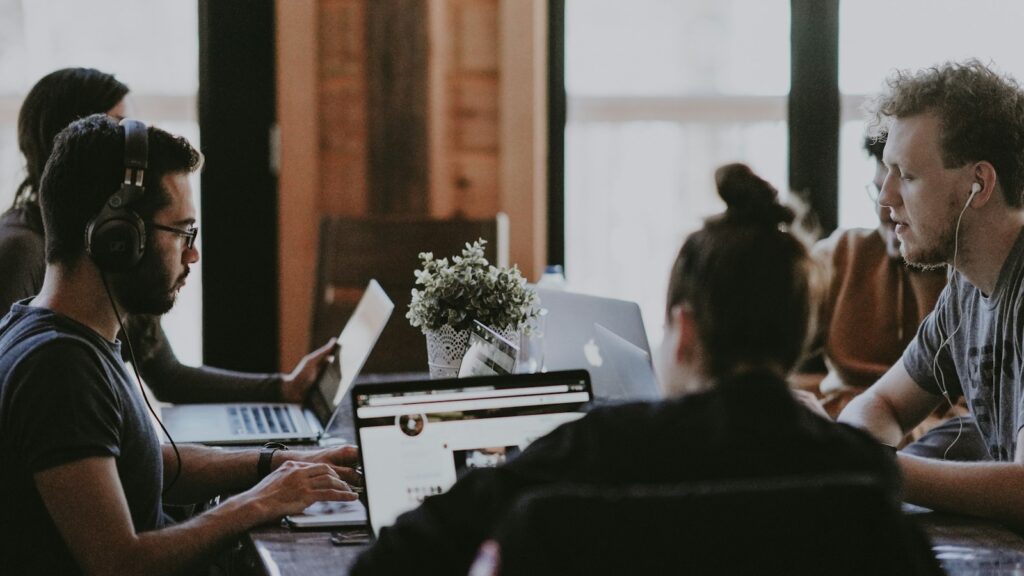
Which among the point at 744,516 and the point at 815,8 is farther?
the point at 815,8

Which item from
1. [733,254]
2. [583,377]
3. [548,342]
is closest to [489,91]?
[548,342]

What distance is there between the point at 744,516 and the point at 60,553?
944 millimetres

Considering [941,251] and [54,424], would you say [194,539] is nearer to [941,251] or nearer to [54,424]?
[54,424]

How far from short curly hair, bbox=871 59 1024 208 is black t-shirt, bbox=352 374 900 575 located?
95cm

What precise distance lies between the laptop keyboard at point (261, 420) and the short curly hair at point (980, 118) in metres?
1.25

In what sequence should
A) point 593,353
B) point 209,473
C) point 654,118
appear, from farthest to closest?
point 654,118
point 593,353
point 209,473

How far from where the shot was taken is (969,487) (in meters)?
1.50

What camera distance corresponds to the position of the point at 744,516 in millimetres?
865

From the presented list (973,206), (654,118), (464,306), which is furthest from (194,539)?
(654,118)

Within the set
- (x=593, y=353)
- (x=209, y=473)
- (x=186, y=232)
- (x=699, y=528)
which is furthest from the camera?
(x=593, y=353)

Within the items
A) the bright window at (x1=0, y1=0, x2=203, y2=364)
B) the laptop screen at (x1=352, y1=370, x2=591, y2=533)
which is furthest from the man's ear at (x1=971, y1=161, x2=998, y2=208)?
the bright window at (x1=0, y1=0, x2=203, y2=364)

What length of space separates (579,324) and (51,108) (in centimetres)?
120

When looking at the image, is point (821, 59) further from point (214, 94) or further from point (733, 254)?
point (733, 254)

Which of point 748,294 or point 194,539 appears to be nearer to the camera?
point 748,294
